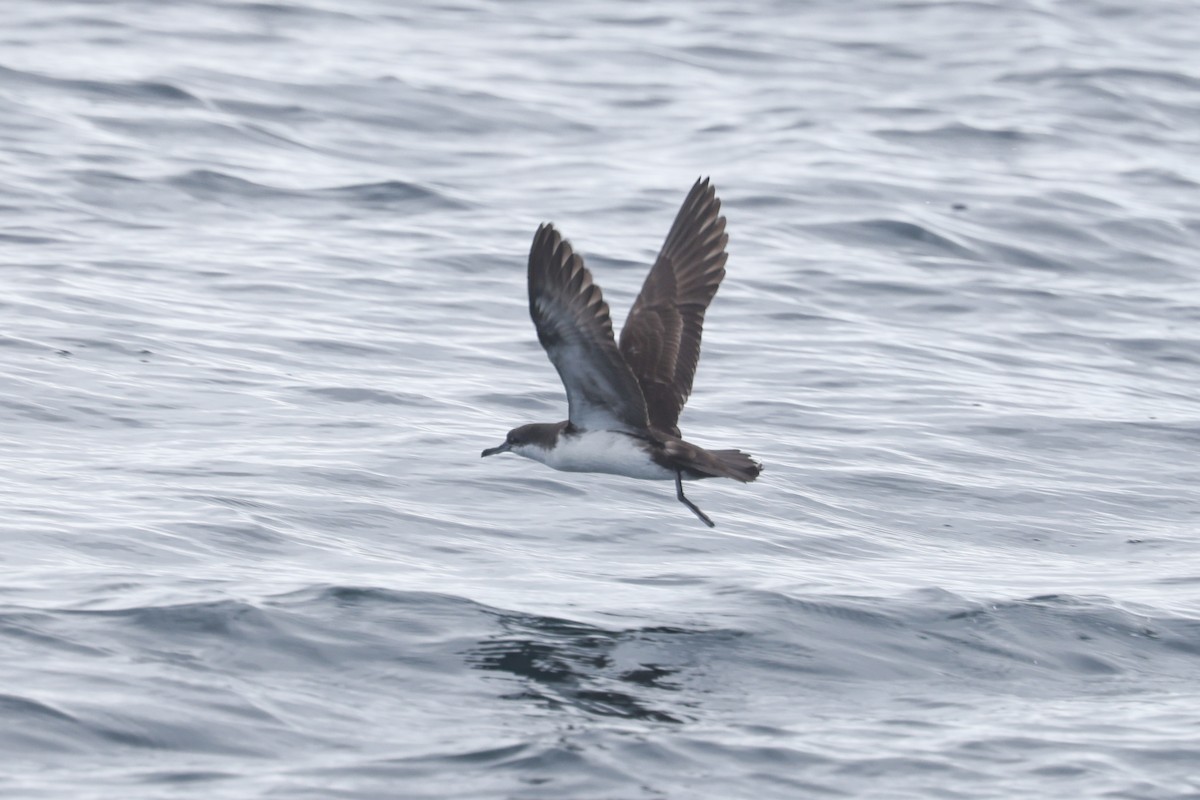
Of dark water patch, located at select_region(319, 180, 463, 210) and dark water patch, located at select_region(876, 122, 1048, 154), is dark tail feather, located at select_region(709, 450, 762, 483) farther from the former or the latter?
dark water patch, located at select_region(876, 122, 1048, 154)

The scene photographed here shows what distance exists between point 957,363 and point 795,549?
3638mm

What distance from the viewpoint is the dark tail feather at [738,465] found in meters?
7.33

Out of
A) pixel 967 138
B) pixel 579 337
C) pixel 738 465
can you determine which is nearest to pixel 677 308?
pixel 738 465

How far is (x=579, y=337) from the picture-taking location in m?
7.00

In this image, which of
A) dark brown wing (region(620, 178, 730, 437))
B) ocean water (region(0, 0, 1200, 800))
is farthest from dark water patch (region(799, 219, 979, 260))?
dark brown wing (region(620, 178, 730, 437))

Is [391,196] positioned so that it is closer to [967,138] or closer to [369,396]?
[369,396]

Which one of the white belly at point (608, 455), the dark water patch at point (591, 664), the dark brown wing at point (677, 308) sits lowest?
the dark water patch at point (591, 664)

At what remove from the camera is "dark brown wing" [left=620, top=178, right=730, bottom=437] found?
8016 mm

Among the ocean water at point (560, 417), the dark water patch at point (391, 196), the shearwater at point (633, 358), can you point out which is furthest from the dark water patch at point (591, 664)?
the dark water patch at point (391, 196)

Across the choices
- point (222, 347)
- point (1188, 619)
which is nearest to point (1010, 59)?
point (222, 347)

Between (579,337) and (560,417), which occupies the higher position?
(579,337)

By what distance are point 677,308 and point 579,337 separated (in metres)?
1.28

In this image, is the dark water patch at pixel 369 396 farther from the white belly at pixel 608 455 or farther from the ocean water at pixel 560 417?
the white belly at pixel 608 455

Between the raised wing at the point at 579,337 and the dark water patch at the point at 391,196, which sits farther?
the dark water patch at the point at 391,196
